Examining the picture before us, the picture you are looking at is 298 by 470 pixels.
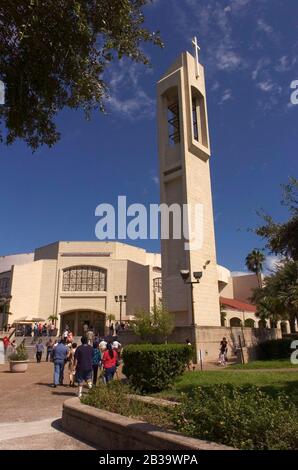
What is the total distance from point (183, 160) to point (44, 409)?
2347 centimetres

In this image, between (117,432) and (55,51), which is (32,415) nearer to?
(117,432)

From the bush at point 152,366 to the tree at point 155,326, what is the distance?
32.3ft

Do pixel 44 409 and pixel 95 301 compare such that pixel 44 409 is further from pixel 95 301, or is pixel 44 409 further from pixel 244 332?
pixel 95 301

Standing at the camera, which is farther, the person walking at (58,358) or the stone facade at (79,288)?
the stone facade at (79,288)

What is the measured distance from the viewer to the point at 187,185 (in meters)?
29.2

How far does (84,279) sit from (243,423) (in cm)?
4959

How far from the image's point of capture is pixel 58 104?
29.5 ft

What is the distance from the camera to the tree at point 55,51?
718 centimetres

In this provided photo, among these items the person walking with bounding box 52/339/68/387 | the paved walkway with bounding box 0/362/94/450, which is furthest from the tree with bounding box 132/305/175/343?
the person walking with bounding box 52/339/68/387

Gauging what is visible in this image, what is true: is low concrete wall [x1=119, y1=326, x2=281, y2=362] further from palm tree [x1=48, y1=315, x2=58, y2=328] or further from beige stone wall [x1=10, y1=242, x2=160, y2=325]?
palm tree [x1=48, y1=315, x2=58, y2=328]

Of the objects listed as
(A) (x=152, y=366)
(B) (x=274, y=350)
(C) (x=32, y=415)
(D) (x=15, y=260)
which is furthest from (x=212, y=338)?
(D) (x=15, y=260)

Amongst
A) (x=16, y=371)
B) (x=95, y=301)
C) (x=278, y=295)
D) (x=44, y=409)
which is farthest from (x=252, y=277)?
(x=44, y=409)

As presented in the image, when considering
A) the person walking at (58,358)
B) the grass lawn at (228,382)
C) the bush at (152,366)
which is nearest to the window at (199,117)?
the grass lawn at (228,382)

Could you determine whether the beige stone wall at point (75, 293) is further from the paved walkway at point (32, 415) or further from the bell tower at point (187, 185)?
the paved walkway at point (32, 415)
